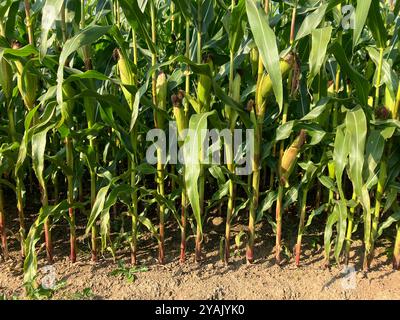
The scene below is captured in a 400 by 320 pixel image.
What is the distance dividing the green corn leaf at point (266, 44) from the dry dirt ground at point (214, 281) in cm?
119

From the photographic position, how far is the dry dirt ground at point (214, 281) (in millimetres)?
2355

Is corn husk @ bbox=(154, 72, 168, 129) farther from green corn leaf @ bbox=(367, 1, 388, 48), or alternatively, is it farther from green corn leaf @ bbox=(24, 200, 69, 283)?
green corn leaf @ bbox=(367, 1, 388, 48)

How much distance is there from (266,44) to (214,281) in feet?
4.64

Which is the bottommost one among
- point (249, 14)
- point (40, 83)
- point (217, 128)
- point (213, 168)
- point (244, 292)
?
point (244, 292)

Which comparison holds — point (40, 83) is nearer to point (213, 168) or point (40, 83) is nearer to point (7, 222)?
point (7, 222)

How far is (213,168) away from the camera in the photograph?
2.34 metres

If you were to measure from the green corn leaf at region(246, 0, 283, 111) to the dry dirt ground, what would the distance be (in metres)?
1.19

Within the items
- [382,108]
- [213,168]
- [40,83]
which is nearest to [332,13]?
[382,108]

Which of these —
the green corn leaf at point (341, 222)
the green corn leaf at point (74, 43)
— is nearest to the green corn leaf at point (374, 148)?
the green corn leaf at point (341, 222)

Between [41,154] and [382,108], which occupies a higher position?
[382,108]

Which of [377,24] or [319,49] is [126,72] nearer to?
[319,49]

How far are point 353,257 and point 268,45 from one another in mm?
1591

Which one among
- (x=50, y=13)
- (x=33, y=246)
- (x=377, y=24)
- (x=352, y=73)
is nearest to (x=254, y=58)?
(x=352, y=73)

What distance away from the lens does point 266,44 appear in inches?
68.8
